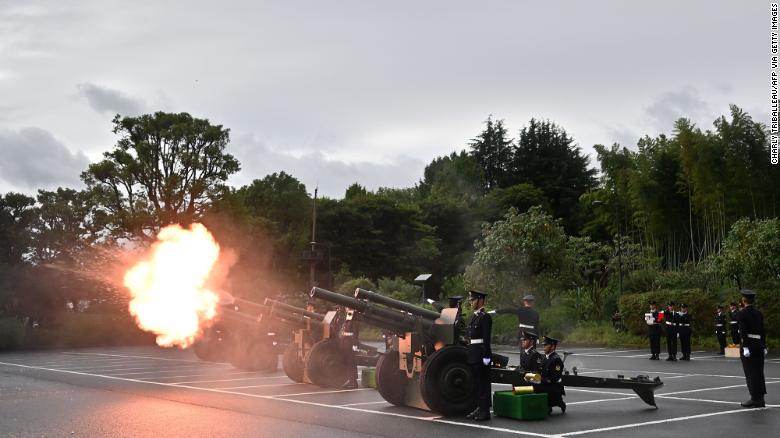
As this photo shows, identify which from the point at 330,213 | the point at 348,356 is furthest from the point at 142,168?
the point at 348,356

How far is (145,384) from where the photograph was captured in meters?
19.4

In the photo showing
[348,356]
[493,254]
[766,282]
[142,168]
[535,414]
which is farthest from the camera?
[142,168]

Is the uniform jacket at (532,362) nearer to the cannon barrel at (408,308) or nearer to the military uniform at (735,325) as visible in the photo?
the cannon barrel at (408,308)

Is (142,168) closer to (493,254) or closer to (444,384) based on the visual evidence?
(493,254)

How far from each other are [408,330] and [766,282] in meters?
20.7

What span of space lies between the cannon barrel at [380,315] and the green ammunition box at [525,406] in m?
2.20

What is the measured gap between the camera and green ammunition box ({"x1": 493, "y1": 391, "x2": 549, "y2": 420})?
1230 centimetres

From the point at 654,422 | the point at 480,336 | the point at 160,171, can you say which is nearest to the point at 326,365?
the point at 480,336

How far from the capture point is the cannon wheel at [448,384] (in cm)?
1290

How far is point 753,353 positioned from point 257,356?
533 inches

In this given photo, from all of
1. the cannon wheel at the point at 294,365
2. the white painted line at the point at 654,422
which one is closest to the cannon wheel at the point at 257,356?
the cannon wheel at the point at 294,365

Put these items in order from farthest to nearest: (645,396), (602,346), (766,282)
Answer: (602,346)
(766,282)
(645,396)

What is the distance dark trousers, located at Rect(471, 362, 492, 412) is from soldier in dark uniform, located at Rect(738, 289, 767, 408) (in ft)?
13.6

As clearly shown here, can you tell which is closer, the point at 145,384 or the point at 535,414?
→ the point at 535,414
